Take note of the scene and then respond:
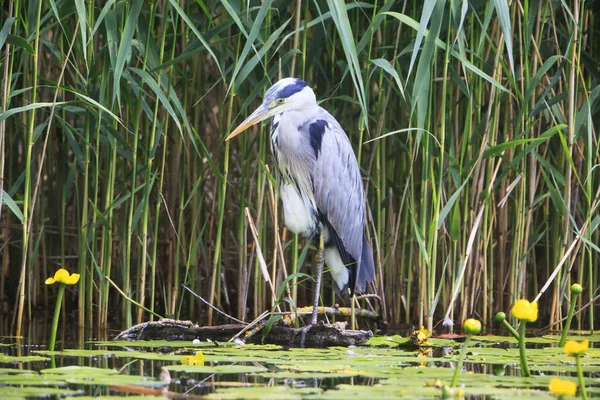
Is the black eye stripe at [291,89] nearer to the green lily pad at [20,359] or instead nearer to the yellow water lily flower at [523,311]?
the green lily pad at [20,359]

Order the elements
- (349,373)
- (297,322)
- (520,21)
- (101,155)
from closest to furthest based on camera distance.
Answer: (349,373) → (297,322) → (520,21) → (101,155)

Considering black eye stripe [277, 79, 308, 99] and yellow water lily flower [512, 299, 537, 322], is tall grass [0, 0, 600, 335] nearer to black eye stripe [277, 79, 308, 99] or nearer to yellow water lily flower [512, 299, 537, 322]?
black eye stripe [277, 79, 308, 99]

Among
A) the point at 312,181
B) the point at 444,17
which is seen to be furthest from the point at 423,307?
the point at 444,17

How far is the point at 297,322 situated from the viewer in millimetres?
4441

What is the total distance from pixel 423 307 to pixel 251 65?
1.54m

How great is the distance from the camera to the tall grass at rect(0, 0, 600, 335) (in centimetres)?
427

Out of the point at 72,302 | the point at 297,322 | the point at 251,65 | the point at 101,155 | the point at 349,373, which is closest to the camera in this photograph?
the point at 349,373

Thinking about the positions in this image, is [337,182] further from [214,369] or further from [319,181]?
[214,369]

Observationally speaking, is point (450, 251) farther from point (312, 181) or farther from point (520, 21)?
point (520, 21)

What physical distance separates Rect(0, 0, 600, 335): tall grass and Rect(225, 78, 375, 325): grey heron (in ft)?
0.34

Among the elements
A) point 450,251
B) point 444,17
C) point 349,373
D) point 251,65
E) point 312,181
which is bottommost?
point 349,373

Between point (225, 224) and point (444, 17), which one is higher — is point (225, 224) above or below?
below

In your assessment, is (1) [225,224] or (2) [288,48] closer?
(2) [288,48]

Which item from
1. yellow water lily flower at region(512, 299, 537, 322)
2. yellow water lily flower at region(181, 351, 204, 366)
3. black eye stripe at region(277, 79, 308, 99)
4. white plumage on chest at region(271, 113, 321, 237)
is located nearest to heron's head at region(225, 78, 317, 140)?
black eye stripe at region(277, 79, 308, 99)
